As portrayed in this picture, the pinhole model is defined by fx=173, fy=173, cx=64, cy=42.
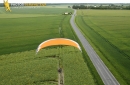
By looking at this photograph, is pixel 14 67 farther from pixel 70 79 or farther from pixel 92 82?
pixel 92 82

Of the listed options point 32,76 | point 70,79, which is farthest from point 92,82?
point 32,76

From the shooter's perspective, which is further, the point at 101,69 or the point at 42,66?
the point at 42,66

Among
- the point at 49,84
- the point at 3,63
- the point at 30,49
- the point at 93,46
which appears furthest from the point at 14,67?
the point at 93,46

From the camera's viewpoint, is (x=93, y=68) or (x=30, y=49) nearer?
(x=93, y=68)

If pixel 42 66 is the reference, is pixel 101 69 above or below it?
below

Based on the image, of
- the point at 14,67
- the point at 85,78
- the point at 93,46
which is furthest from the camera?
the point at 93,46

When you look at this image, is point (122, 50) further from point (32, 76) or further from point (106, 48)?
point (32, 76)

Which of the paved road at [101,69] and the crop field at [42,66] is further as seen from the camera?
the crop field at [42,66]

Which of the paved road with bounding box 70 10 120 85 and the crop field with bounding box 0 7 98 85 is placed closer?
the paved road with bounding box 70 10 120 85

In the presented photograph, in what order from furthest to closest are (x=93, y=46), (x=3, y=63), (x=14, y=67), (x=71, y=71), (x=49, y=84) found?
(x=93, y=46) < (x=3, y=63) < (x=14, y=67) < (x=71, y=71) < (x=49, y=84)
